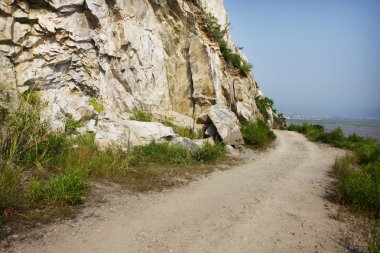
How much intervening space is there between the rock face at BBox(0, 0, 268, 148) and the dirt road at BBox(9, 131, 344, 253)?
435cm

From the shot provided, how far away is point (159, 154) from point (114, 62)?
20.6ft

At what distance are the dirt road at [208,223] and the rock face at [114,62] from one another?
4.35 meters

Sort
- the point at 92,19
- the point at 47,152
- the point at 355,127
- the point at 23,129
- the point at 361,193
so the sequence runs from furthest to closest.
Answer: the point at 355,127
the point at 92,19
the point at 47,152
the point at 361,193
the point at 23,129

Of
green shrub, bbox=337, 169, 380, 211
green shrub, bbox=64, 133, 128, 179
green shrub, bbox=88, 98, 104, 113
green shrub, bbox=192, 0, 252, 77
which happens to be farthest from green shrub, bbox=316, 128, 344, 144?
green shrub, bbox=64, 133, 128, 179

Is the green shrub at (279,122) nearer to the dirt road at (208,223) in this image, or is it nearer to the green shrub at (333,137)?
the green shrub at (333,137)

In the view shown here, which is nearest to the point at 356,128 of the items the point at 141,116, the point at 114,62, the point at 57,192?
the point at 141,116

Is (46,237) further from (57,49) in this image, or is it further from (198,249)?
(57,49)

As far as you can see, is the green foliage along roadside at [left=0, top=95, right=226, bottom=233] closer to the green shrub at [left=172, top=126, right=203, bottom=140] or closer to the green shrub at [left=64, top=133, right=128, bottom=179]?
the green shrub at [left=64, top=133, right=128, bottom=179]

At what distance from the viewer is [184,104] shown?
57.2 ft

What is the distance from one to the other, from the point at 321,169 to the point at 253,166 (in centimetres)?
286

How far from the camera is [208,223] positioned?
541 cm

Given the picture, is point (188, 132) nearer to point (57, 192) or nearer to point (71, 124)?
point (71, 124)

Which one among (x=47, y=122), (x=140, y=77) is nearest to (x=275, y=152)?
(x=140, y=77)

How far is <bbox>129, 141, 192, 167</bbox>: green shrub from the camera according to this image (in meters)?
9.60
